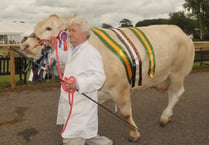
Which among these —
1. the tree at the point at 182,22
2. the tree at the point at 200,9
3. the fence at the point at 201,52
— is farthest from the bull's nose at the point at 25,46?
the tree at the point at 182,22

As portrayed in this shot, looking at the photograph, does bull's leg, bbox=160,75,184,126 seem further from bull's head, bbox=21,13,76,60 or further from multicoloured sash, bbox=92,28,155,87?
bull's head, bbox=21,13,76,60

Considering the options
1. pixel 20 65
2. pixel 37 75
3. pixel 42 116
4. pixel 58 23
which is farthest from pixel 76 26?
pixel 20 65

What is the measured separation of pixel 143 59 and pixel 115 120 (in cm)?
146

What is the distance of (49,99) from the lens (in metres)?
6.23

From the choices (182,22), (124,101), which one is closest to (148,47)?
(124,101)

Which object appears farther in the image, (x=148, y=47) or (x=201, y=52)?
(x=201, y=52)

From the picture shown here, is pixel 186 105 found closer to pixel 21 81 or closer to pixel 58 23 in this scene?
pixel 58 23

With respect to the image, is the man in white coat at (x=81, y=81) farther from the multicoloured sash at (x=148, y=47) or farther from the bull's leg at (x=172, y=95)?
the bull's leg at (x=172, y=95)

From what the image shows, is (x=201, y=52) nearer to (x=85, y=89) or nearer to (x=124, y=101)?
(x=124, y=101)

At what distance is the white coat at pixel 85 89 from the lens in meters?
2.29

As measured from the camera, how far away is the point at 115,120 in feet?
15.2

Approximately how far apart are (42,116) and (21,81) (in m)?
3.40

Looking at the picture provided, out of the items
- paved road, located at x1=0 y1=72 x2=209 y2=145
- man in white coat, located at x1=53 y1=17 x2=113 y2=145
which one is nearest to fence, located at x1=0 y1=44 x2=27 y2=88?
paved road, located at x1=0 y1=72 x2=209 y2=145

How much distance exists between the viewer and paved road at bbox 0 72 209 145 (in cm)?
385
